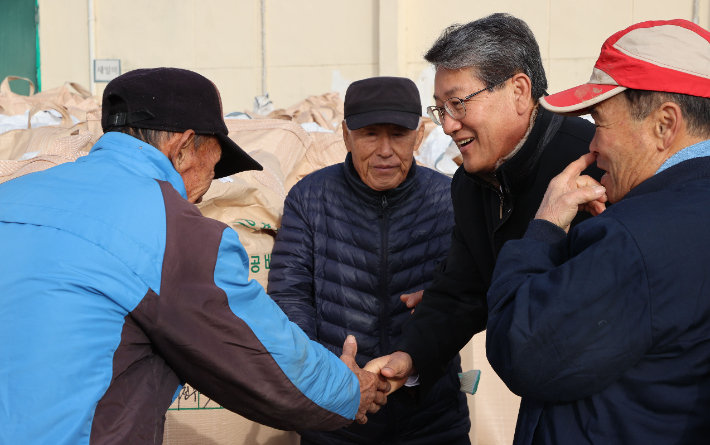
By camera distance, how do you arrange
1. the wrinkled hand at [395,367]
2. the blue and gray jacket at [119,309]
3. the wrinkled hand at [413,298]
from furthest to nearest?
Answer: the wrinkled hand at [413,298] → the wrinkled hand at [395,367] → the blue and gray jacket at [119,309]

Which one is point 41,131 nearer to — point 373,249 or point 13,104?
point 13,104

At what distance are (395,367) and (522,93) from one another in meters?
1.05

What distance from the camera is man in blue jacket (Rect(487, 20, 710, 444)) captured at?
1.24 metres

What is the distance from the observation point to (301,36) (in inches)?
307

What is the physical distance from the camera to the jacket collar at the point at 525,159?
6.57 ft

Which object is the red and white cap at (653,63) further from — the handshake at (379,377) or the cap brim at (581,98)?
the handshake at (379,377)

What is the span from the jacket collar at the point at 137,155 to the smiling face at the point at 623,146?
1.09 metres

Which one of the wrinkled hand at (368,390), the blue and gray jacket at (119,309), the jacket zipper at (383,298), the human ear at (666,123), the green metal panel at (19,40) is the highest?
the green metal panel at (19,40)

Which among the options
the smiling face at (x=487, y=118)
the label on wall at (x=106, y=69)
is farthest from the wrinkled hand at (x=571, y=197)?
the label on wall at (x=106, y=69)

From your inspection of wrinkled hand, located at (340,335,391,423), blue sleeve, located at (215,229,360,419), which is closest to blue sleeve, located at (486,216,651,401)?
blue sleeve, located at (215,229,360,419)

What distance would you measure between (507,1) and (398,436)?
584 centimetres

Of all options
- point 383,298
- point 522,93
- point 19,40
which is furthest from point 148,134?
point 19,40

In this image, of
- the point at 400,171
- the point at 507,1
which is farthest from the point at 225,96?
the point at 400,171

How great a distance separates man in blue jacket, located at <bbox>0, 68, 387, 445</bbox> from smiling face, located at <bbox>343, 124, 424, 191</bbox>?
3.55ft
